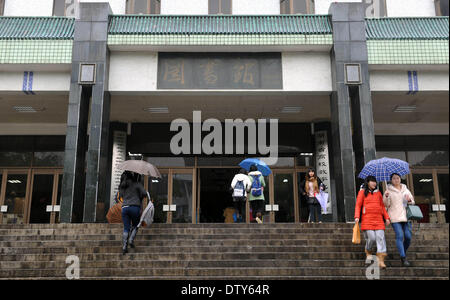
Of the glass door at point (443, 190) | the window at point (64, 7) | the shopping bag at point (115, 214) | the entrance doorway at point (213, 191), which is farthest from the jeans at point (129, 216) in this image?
the glass door at point (443, 190)

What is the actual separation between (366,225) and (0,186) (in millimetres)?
13260

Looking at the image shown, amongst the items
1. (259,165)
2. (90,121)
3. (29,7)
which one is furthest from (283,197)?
(29,7)

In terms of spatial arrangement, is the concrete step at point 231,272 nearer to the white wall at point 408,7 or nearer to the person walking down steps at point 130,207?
the person walking down steps at point 130,207

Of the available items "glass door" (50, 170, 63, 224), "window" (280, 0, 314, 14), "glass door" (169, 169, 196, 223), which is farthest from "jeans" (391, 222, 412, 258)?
"glass door" (50, 170, 63, 224)

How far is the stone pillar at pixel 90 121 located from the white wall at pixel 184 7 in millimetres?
2095

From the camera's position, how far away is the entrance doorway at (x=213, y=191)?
1495cm

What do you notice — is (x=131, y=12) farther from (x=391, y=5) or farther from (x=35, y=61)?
(x=391, y=5)

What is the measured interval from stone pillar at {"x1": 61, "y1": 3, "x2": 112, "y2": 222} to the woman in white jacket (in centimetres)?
720

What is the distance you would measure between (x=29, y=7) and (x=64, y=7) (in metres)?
1.15

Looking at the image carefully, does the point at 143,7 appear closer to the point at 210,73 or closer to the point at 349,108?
the point at 210,73

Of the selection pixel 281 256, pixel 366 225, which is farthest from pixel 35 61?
pixel 366 225

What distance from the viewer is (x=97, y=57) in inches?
455

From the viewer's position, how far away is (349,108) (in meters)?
11.4

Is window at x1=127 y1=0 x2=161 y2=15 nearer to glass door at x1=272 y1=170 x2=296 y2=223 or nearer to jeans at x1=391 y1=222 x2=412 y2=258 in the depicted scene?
glass door at x1=272 y1=170 x2=296 y2=223
